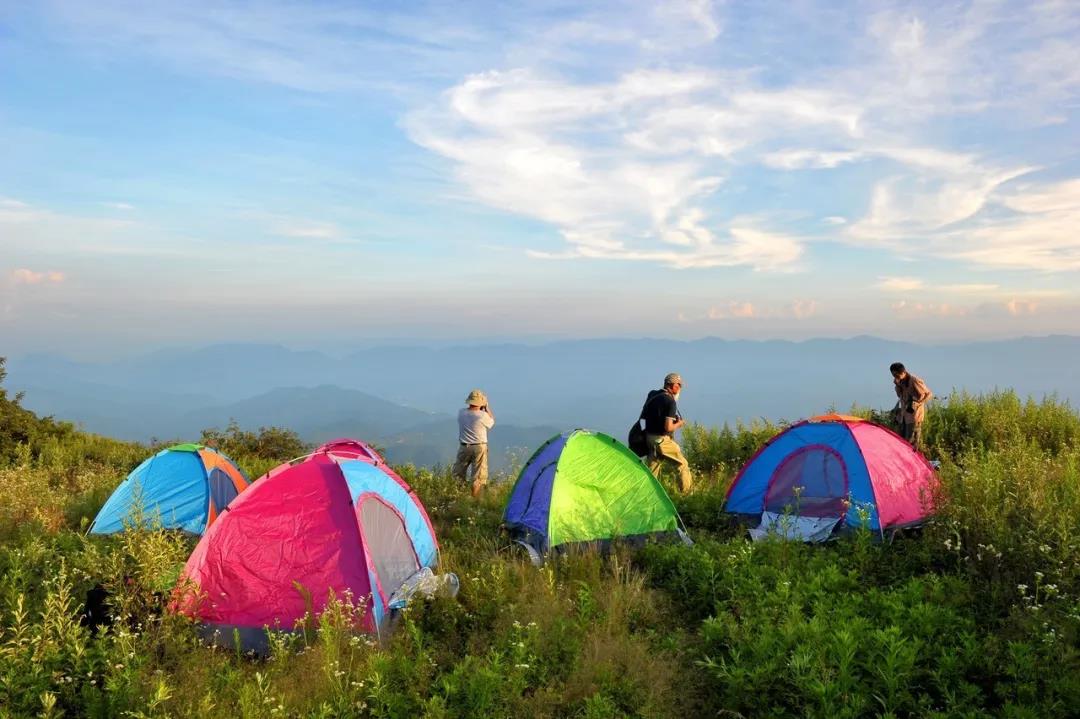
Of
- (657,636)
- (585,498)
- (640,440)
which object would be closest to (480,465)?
(640,440)

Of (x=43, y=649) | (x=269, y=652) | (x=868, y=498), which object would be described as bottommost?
(x=269, y=652)

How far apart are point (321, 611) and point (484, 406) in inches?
271

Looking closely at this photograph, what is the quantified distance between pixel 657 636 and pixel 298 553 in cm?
384

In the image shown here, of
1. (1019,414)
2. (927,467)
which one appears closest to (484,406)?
(927,467)

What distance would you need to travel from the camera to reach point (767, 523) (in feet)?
31.3

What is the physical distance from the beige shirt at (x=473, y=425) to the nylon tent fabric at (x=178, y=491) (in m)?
4.35

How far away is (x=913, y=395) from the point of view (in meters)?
13.3

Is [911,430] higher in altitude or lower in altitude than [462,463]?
higher

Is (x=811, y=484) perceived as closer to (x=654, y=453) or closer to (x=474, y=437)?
(x=654, y=453)

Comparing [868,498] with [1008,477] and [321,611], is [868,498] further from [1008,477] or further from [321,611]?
[321,611]

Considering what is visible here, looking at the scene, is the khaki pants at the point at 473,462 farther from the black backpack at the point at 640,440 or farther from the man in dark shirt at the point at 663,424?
the man in dark shirt at the point at 663,424

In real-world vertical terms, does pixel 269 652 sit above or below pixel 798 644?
below

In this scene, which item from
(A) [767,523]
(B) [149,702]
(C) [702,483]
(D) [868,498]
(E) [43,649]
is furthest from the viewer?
(C) [702,483]

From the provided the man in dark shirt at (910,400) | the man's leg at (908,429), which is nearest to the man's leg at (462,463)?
the man in dark shirt at (910,400)
